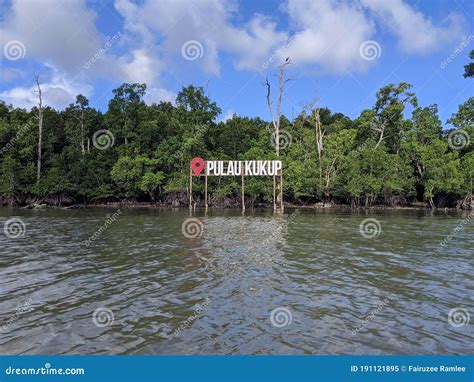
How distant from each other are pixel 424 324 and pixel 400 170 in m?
39.4

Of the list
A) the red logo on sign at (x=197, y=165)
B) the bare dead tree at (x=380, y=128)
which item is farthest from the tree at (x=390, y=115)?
the red logo on sign at (x=197, y=165)

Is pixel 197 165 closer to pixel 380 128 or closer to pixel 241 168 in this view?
pixel 241 168

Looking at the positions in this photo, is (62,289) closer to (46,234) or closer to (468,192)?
(46,234)

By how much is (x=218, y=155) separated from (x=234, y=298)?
41.5 metres

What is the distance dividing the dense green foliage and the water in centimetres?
2964

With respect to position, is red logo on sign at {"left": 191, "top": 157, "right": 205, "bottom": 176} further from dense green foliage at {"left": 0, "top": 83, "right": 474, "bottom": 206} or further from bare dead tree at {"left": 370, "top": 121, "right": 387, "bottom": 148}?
bare dead tree at {"left": 370, "top": 121, "right": 387, "bottom": 148}

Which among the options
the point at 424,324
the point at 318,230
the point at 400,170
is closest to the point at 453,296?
the point at 424,324

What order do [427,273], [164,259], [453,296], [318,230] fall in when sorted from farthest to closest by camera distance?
[318,230], [164,259], [427,273], [453,296]

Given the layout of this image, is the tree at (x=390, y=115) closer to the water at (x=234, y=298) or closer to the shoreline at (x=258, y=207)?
the shoreline at (x=258, y=207)

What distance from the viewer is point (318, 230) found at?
2033cm

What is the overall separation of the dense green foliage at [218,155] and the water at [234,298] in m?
29.6

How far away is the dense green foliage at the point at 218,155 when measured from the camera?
42.9 metres

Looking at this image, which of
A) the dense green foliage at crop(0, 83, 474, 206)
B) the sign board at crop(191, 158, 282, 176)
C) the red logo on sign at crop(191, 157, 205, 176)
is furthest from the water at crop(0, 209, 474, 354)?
the dense green foliage at crop(0, 83, 474, 206)

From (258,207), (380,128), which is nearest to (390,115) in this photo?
(380,128)
